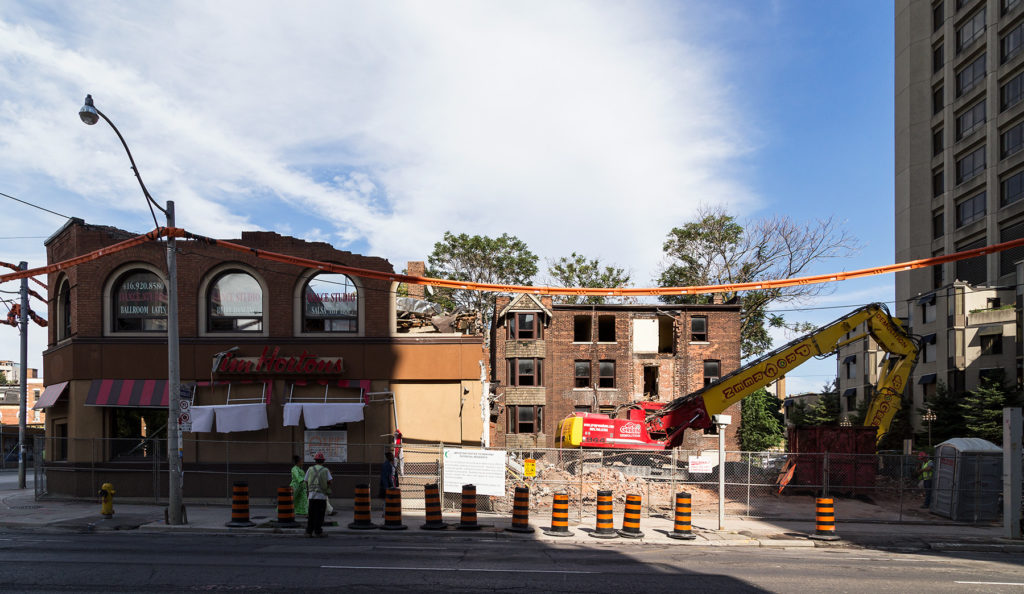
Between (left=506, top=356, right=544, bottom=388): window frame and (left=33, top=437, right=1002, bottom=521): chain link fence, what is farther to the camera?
(left=506, top=356, right=544, bottom=388): window frame

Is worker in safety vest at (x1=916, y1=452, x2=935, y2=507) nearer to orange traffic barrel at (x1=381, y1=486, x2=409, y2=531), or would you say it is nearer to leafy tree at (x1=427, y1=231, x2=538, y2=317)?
orange traffic barrel at (x1=381, y1=486, x2=409, y2=531)

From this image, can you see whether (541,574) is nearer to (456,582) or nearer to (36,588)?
(456,582)

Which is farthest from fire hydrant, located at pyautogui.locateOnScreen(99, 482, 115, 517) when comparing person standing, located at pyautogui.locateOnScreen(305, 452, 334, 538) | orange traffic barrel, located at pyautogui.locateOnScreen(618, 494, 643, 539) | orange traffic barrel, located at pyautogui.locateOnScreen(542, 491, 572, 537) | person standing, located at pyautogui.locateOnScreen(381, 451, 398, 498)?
orange traffic barrel, located at pyautogui.locateOnScreen(618, 494, 643, 539)

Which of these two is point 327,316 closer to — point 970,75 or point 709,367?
point 709,367

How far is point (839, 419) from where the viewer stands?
64688mm

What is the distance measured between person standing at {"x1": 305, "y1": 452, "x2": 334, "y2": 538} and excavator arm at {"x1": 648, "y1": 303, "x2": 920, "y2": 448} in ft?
43.4

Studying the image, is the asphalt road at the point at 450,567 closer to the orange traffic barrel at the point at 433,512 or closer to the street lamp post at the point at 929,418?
the orange traffic barrel at the point at 433,512

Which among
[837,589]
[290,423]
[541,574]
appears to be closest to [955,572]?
[837,589]

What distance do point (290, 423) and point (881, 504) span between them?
65.4 ft

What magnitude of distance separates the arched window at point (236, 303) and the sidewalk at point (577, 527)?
5.68 metres

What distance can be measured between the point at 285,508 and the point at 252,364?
6881 mm

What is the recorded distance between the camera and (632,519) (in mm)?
18109

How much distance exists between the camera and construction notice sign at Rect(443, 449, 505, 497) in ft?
68.6

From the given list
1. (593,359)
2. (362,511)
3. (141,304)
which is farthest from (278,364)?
(593,359)
